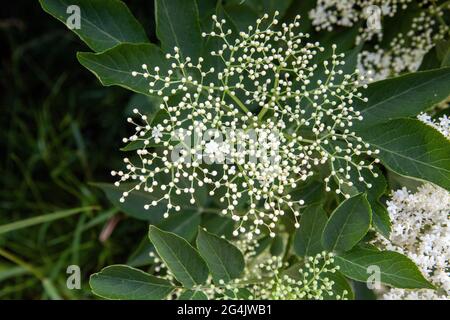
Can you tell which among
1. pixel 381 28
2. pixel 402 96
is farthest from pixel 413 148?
pixel 381 28

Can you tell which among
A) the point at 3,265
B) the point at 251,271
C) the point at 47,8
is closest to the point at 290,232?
the point at 251,271

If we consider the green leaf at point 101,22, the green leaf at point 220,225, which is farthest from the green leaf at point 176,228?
the green leaf at point 101,22

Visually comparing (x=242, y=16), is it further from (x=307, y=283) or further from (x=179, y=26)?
(x=307, y=283)

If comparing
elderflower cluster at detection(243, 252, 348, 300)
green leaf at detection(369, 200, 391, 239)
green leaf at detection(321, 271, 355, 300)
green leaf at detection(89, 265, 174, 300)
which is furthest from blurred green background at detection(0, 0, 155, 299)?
green leaf at detection(369, 200, 391, 239)

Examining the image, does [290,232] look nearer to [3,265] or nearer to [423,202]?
[423,202]

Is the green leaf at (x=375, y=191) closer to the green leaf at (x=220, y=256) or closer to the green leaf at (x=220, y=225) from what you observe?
the green leaf at (x=220, y=256)

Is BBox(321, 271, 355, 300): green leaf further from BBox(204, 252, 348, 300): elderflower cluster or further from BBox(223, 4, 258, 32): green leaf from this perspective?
BBox(223, 4, 258, 32): green leaf
